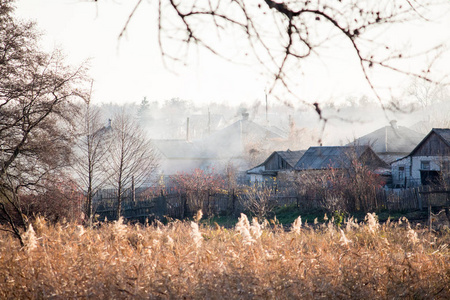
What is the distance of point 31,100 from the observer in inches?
592

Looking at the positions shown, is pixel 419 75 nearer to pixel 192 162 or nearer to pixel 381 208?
pixel 381 208

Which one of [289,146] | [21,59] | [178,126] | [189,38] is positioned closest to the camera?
[189,38]

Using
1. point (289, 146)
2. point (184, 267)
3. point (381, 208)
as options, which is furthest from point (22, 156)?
point (289, 146)

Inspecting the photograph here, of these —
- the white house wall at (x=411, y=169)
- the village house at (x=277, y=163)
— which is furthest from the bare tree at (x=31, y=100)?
the white house wall at (x=411, y=169)

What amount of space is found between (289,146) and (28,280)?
53.2 m

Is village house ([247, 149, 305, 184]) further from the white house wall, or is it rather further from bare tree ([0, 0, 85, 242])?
bare tree ([0, 0, 85, 242])

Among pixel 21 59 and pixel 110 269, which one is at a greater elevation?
pixel 21 59

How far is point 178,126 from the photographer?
104938 millimetres

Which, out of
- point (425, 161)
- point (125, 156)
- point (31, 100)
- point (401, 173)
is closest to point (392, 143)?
point (401, 173)

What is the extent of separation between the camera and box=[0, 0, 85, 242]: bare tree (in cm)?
1519

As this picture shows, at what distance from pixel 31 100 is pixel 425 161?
84.5 feet

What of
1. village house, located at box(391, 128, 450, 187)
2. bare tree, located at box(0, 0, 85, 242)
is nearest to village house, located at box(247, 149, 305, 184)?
village house, located at box(391, 128, 450, 187)

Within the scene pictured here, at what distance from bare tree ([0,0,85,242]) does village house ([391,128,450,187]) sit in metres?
21.7

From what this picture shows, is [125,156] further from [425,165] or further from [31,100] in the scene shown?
[425,165]
